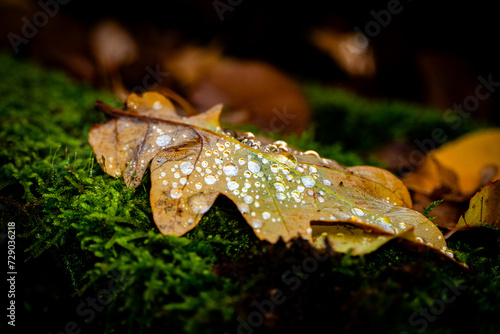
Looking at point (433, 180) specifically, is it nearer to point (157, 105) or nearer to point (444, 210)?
point (444, 210)

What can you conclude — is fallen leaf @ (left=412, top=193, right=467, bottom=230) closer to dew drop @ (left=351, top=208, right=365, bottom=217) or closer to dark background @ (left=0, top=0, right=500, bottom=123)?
dew drop @ (left=351, top=208, right=365, bottom=217)

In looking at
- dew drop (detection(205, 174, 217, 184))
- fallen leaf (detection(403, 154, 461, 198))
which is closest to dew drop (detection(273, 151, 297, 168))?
dew drop (detection(205, 174, 217, 184))

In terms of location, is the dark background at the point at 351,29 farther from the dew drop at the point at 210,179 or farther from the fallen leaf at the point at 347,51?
the dew drop at the point at 210,179

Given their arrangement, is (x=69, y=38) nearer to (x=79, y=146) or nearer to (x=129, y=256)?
(x=79, y=146)

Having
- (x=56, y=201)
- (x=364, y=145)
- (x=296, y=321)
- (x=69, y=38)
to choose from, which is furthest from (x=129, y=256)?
(x=69, y=38)

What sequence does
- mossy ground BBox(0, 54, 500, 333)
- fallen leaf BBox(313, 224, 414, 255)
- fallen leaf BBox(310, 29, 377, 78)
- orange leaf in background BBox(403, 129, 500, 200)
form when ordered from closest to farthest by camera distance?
mossy ground BBox(0, 54, 500, 333) < fallen leaf BBox(313, 224, 414, 255) < orange leaf in background BBox(403, 129, 500, 200) < fallen leaf BBox(310, 29, 377, 78)

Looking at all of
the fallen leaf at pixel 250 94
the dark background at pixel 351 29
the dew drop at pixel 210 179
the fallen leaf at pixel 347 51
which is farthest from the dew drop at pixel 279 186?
the fallen leaf at pixel 347 51
